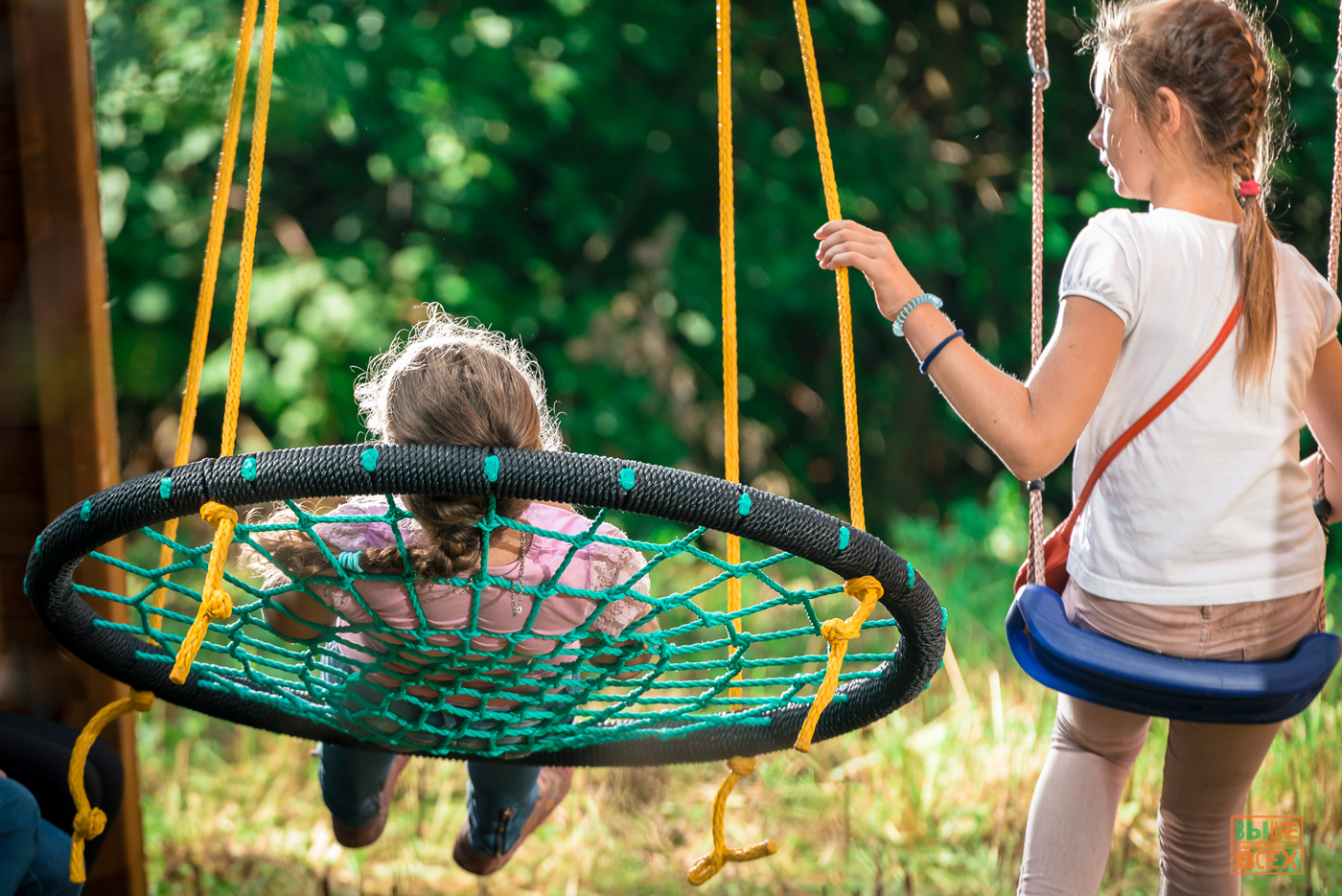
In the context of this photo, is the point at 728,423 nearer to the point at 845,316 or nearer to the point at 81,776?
the point at 845,316

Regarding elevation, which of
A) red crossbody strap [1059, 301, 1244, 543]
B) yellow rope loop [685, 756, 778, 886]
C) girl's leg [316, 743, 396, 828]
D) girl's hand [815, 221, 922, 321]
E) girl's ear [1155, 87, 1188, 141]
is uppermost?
girl's ear [1155, 87, 1188, 141]

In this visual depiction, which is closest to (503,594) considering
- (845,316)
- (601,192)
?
(845,316)

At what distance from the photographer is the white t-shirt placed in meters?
1.27

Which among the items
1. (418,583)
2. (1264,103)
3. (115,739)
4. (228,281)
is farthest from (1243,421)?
(228,281)

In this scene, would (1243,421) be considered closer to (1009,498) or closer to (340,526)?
(340,526)

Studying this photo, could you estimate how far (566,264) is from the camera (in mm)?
4070

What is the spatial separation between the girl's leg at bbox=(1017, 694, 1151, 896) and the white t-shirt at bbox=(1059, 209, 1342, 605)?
17 cm

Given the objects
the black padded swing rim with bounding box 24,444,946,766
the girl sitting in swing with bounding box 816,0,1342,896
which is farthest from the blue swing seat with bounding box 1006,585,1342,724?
the black padded swing rim with bounding box 24,444,946,766

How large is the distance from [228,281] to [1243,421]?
11.2ft

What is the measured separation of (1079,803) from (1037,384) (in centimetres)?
51

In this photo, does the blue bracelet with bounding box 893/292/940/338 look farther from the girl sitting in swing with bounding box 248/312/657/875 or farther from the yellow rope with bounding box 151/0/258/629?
the yellow rope with bounding box 151/0/258/629

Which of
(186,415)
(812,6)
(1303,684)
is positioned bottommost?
(1303,684)

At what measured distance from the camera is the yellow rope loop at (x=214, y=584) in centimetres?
110

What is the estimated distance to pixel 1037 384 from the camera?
4.06 feet
